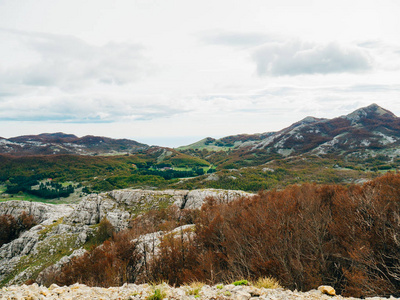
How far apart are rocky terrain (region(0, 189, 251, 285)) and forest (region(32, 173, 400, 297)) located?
43.7ft

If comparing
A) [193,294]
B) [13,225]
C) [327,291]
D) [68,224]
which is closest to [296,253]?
[327,291]

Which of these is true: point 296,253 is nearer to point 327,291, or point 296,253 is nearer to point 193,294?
point 327,291

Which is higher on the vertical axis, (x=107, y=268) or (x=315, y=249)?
(x=315, y=249)

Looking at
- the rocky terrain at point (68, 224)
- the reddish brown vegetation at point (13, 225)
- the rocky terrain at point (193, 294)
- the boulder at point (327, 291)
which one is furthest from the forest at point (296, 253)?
the reddish brown vegetation at point (13, 225)

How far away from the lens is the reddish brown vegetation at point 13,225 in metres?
87.9

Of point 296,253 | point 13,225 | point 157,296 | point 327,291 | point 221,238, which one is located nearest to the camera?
point 157,296

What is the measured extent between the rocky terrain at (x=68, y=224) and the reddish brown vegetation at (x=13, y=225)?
4.95 metres

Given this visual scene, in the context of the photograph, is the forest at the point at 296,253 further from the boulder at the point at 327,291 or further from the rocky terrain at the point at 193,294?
the rocky terrain at the point at 193,294

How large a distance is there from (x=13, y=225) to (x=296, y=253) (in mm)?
129330

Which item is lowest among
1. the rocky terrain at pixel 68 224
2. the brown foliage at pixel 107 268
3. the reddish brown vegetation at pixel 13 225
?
the reddish brown vegetation at pixel 13 225

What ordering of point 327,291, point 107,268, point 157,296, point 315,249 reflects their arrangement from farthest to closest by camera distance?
point 107,268 → point 315,249 → point 327,291 → point 157,296

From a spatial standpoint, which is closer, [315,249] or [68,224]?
[315,249]

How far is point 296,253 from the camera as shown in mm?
18281

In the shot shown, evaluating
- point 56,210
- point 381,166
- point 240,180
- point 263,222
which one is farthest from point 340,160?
point 56,210
